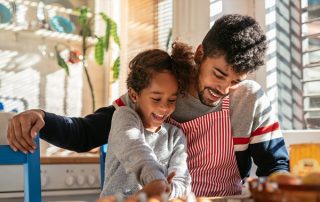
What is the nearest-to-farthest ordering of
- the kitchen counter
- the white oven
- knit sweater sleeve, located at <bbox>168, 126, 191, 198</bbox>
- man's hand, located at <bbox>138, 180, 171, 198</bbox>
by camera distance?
man's hand, located at <bbox>138, 180, 171, 198</bbox>, knit sweater sleeve, located at <bbox>168, 126, 191, 198</bbox>, the white oven, the kitchen counter

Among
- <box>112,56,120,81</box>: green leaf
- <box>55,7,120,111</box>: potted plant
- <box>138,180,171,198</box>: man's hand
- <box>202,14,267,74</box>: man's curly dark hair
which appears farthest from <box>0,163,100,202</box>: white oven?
<box>138,180,171,198</box>: man's hand

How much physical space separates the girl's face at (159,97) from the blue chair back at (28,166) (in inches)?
12.1

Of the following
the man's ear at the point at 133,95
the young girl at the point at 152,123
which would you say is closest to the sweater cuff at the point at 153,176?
the young girl at the point at 152,123

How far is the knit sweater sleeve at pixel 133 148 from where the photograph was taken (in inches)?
31.2

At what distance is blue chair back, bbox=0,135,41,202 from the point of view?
100 centimetres

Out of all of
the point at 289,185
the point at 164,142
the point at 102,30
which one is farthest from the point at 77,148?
the point at 102,30

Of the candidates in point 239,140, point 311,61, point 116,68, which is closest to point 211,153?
point 239,140

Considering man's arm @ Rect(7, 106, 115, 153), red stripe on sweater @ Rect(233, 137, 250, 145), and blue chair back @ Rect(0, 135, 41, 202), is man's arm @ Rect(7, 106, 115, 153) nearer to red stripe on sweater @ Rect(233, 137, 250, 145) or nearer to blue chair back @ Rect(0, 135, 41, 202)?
blue chair back @ Rect(0, 135, 41, 202)

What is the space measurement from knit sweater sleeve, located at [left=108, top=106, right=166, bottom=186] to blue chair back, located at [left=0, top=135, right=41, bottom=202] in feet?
0.64

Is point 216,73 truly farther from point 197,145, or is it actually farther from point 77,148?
point 77,148

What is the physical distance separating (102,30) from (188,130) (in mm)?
2054

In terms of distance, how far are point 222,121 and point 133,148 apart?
383 millimetres

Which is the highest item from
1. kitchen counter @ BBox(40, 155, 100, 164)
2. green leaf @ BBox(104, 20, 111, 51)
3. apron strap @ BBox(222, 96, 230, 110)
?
green leaf @ BBox(104, 20, 111, 51)

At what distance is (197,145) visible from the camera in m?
1.17
